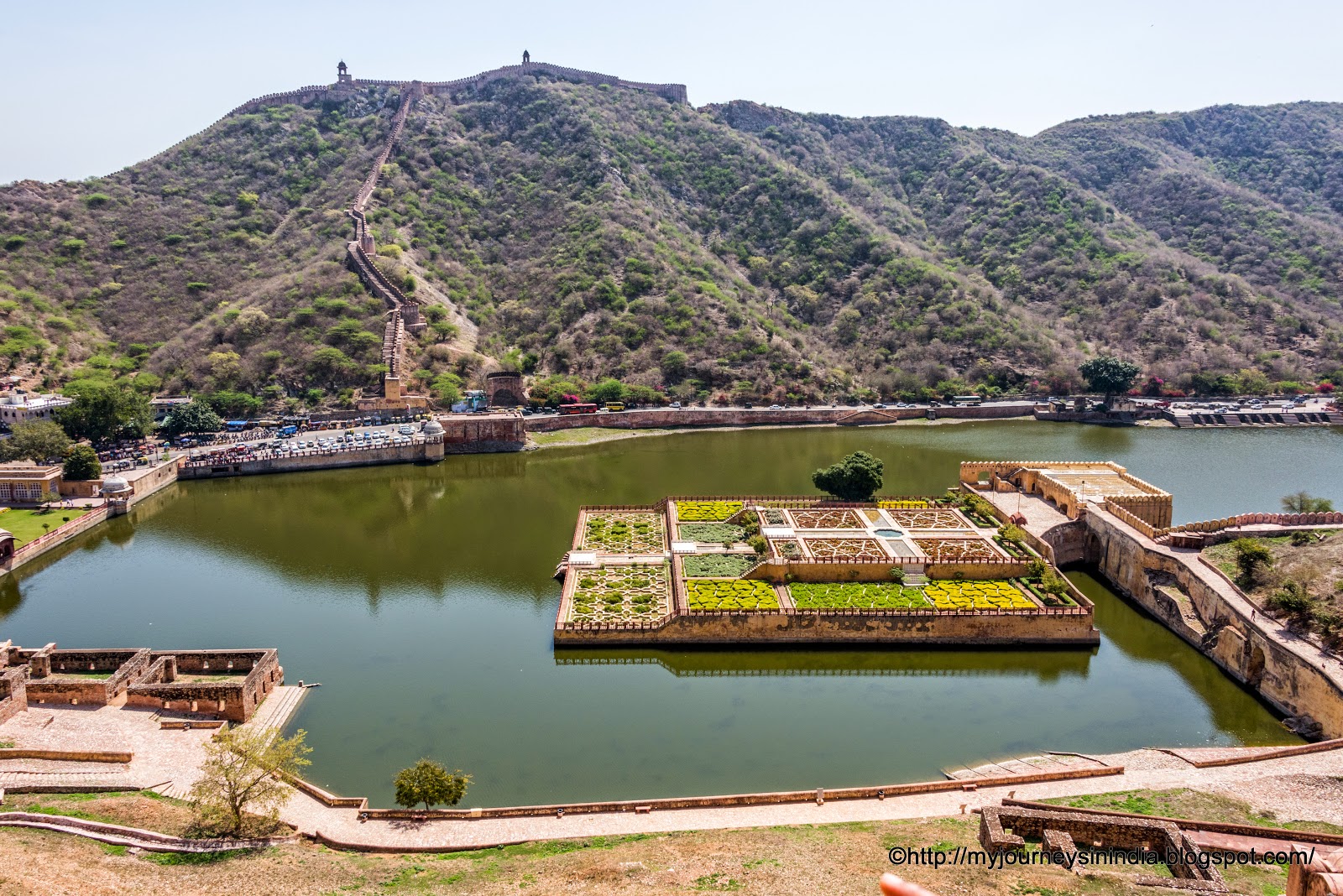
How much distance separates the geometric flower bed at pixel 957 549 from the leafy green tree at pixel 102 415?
58126 mm

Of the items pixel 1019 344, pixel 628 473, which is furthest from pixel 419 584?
pixel 1019 344

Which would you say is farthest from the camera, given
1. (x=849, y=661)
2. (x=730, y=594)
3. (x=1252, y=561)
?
(x=730, y=594)

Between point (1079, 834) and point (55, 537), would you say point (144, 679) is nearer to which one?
point (55, 537)

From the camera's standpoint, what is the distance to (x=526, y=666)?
36.4 m

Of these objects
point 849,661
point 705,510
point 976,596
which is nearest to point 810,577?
point 849,661

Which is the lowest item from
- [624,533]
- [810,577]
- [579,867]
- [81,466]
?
[579,867]

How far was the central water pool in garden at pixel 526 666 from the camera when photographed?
29938 mm

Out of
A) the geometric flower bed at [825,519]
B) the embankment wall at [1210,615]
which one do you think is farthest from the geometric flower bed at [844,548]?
the embankment wall at [1210,615]

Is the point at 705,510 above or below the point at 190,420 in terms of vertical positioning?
below

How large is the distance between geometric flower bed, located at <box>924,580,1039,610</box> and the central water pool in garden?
7.30ft

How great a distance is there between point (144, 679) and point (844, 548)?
30.1 m

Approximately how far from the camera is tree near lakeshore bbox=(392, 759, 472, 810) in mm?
25953

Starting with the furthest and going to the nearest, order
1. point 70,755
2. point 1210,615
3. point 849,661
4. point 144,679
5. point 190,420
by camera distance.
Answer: point 190,420, point 1210,615, point 849,661, point 144,679, point 70,755

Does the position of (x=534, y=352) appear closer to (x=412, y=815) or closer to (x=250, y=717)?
(x=250, y=717)
